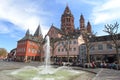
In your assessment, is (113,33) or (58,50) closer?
(113,33)

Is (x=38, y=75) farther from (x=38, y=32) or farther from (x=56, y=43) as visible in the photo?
(x=38, y=32)

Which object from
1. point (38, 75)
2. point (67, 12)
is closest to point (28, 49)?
point (67, 12)

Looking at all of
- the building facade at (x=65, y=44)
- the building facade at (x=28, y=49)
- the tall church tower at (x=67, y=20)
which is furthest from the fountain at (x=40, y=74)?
the tall church tower at (x=67, y=20)

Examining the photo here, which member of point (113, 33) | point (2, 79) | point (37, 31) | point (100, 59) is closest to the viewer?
point (2, 79)

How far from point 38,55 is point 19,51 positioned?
10.1 meters

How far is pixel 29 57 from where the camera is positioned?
71188mm

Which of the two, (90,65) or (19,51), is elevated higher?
(19,51)

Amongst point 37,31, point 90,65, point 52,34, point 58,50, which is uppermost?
point 37,31

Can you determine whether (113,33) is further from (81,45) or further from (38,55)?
(38,55)

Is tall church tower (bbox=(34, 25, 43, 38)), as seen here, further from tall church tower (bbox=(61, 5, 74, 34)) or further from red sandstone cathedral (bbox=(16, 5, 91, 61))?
tall church tower (bbox=(61, 5, 74, 34))

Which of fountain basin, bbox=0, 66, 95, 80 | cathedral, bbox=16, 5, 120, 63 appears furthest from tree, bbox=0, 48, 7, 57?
fountain basin, bbox=0, 66, 95, 80

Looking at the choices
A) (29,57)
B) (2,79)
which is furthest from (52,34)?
(2,79)

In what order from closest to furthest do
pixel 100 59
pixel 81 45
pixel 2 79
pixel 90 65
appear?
1. pixel 2 79
2. pixel 90 65
3. pixel 100 59
4. pixel 81 45

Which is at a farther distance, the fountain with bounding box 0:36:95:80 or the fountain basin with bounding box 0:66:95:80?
the fountain with bounding box 0:36:95:80
